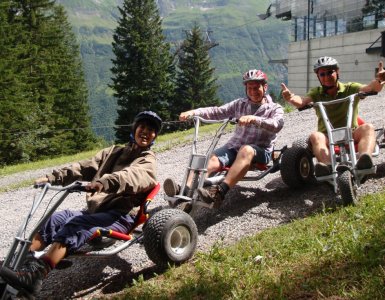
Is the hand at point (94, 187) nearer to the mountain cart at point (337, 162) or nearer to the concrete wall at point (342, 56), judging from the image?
the mountain cart at point (337, 162)

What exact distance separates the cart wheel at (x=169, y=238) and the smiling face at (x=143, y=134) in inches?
28.7

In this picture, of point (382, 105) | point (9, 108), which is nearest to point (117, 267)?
point (382, 105)

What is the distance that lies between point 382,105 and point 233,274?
9.93 meters

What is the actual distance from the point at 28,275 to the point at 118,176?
105 centimetres

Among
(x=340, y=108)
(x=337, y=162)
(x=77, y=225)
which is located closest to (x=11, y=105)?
(x=340, y=108)

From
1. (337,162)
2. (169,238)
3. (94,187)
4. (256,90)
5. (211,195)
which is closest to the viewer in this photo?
(94,187)

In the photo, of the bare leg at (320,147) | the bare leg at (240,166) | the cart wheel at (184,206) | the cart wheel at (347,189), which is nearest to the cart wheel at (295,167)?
the bare leg at (320,147)

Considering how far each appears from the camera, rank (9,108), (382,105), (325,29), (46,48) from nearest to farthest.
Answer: (382,105) < (9,108) < (325,29) < (46,48)

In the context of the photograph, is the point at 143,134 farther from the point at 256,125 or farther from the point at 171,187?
the point at 256,125

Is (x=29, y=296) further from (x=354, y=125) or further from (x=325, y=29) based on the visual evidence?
(x=325, y=29)

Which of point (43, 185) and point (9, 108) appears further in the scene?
point (9, 108)

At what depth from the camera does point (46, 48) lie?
35062mm

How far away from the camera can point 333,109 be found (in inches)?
234

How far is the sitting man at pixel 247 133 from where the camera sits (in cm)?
535
